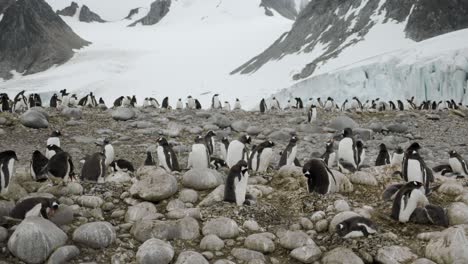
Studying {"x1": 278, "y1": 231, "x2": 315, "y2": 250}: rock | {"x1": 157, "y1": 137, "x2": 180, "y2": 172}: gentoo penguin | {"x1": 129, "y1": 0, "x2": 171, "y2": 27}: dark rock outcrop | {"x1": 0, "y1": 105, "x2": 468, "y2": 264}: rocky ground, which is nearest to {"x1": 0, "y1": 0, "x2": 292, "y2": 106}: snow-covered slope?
{"x1": 129, "y1": 0, "x2": 171, "y2": 27}: dark rock outcrop

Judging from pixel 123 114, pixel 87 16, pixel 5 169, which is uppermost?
pixel 87 16

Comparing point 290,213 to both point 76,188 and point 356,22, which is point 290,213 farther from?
point 356,22

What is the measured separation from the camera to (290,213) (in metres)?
6.16

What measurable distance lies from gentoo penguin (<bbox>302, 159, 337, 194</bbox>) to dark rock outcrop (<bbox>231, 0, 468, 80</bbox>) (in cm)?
3840

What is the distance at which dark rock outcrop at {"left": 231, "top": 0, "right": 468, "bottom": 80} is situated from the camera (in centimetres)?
4431

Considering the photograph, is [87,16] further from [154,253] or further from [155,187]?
[154,253]

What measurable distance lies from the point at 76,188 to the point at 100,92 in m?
52.0

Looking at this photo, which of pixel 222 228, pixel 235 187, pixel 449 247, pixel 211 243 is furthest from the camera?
pixel 235 187

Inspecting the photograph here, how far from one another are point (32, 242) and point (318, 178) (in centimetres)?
362

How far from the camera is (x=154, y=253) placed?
4.81 m

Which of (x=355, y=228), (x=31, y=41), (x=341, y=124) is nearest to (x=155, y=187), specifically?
(x=355, y=228)

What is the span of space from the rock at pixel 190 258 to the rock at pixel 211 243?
32cm

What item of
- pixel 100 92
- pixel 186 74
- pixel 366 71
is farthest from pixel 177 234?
pixel 186 74

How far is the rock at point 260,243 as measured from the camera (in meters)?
5.21
